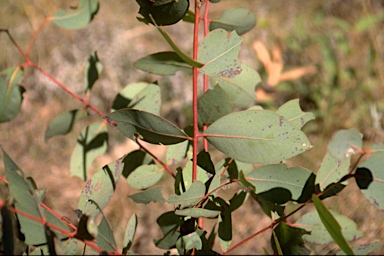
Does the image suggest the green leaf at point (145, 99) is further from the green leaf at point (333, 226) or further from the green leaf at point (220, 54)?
the green leaf at point (333, 226)

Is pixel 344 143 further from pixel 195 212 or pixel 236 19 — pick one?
pixel 236 19

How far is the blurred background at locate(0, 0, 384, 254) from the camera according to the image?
1877 millimetres

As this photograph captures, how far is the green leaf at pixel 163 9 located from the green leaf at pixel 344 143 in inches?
10.1

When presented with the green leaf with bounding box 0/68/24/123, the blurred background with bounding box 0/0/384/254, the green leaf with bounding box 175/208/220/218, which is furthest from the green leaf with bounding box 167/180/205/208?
the blurred background with bounding box 0/0/384/254

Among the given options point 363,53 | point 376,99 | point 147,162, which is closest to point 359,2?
point 363,53

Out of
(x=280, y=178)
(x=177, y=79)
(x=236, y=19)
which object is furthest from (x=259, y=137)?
(x=177, y=79)

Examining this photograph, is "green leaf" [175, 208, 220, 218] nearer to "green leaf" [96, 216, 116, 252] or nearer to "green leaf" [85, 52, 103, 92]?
"green leaf" [96, 216, 116, 252]

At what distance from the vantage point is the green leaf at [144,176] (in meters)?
0.84

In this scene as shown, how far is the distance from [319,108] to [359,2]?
2.91ft

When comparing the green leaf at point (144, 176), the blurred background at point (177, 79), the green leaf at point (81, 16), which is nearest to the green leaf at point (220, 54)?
the green leaf at point (144, 176)

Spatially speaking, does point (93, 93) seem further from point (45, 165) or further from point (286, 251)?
point (286, 251)

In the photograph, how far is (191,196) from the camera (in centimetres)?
64

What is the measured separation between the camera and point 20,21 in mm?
2758

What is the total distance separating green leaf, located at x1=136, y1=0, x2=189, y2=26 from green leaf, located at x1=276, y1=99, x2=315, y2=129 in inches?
8.4
